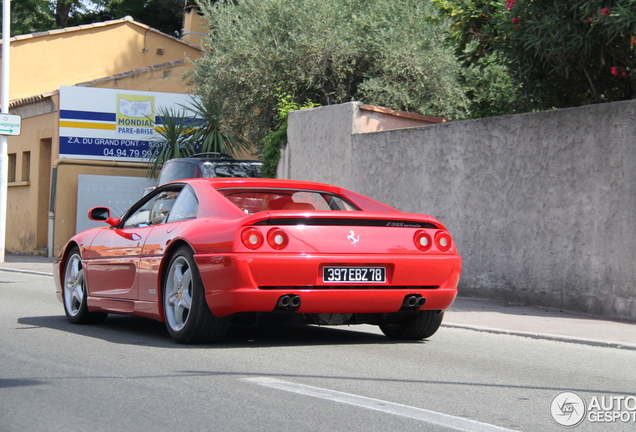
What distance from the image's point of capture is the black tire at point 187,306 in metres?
6.98

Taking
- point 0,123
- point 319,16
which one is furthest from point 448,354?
point 0,123

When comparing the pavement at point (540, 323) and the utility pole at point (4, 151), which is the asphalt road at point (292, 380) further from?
the utility pole at point (4, 151)

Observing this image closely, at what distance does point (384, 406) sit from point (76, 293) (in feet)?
16.2

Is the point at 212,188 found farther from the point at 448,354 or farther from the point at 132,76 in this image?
the point at 132,76

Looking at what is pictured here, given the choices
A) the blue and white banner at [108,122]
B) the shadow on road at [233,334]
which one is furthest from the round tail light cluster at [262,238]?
the blue and white banner at [108,122]

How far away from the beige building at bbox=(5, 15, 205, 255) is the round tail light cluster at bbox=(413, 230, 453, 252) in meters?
20.6

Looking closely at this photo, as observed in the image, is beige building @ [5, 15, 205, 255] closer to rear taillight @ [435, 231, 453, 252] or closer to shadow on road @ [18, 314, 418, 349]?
shadow on road @ [18, 314, 418, 349]

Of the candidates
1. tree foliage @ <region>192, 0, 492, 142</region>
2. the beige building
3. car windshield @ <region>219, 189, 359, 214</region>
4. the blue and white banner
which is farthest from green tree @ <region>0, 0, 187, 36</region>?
car windshield @ <region>219, 189, 359, 214</region>

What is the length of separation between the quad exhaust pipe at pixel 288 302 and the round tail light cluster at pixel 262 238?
14.4 inches

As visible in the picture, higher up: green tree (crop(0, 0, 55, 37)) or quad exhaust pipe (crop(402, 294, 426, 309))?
green tree (crop(0, 0, 55, 37))

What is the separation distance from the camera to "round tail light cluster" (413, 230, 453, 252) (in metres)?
7.34

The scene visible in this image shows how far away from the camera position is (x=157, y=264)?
7516 mm

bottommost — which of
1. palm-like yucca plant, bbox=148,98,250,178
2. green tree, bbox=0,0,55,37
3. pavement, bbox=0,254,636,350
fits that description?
pavement, bbox=0,254,636,350

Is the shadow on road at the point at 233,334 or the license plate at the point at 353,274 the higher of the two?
the license plate at the point at 353,274
